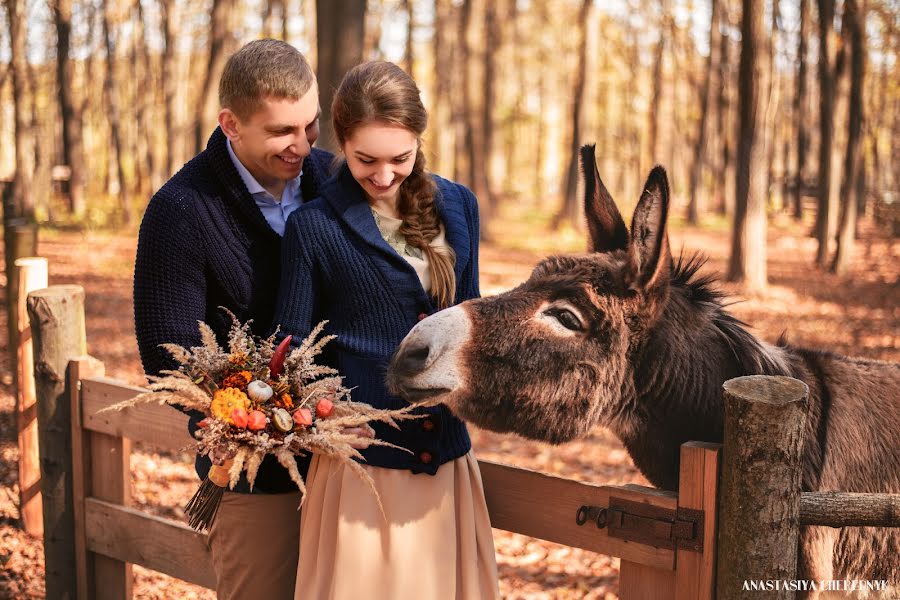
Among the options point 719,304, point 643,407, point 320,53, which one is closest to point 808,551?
point 643,407

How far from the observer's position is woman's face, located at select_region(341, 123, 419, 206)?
2.36m

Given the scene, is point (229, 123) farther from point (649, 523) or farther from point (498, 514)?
point (649, 523)

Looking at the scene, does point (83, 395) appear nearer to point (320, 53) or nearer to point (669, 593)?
point (669, 593)

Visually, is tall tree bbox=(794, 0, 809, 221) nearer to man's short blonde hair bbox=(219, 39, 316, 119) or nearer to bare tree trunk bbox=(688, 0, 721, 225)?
bare tree trunk bbox=(688, 0, 721, 225)

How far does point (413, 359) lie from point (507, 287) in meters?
10.0

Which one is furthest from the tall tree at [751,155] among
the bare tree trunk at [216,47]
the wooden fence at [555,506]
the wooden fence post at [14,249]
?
the wooden fence at [555,506]

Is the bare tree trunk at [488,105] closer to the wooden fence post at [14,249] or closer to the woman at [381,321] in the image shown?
the wooden fence post at [14,249]

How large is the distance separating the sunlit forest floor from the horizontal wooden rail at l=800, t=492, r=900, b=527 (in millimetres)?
604

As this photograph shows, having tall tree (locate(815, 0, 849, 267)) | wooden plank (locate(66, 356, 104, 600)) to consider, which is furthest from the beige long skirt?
tall tree (locate(815, 0, 849, 267))

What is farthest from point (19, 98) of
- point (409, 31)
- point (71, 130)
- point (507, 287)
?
point (507, 287)

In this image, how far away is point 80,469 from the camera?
3.99 metres

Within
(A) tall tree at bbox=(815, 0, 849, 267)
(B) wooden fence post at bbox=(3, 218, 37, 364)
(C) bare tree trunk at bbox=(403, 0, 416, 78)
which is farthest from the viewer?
(C) bare tree trunk at bbox=(403, 0, 416, 78)

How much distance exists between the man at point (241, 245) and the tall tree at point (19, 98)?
1657cm

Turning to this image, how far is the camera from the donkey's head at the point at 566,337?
2.38 metres
